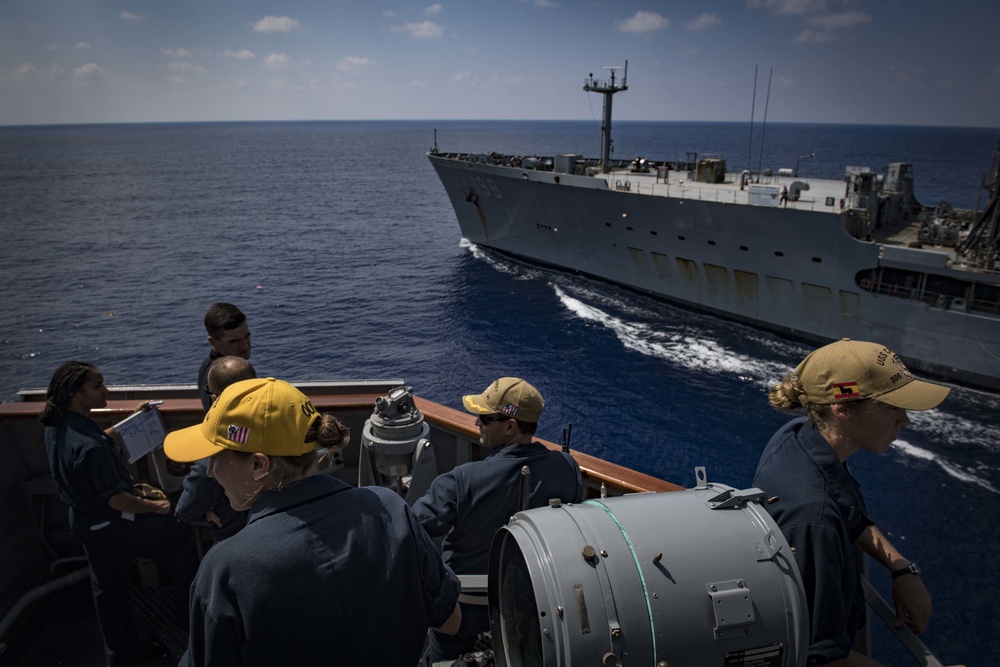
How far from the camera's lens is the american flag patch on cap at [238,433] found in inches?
79.4

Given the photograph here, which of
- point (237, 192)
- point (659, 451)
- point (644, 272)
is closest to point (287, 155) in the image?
point (237, 192)

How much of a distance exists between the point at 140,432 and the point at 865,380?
461 centimetres

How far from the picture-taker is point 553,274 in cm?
3172

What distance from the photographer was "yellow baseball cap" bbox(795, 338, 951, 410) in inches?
88.0

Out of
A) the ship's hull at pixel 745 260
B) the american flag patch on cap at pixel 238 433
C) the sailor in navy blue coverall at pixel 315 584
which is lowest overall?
the ship's hull at pixel 745 260

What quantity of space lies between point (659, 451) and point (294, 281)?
914 inches

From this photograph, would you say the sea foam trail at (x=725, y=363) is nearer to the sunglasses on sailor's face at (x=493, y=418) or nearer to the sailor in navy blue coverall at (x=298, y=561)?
the sunglasses on sailor's face at (x=493, y=418)

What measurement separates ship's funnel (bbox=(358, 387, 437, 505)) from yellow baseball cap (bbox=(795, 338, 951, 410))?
8.06 ft

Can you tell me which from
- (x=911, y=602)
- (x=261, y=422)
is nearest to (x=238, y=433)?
(x=261, y=422)

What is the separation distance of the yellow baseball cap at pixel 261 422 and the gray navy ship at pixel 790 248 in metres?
22.6

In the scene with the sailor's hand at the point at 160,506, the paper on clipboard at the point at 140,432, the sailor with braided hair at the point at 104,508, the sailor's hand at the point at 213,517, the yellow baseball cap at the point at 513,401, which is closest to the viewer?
the yellow baseball cap at the point at 513,401

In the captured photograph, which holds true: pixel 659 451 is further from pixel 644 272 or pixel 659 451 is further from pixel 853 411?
pixel 853 411

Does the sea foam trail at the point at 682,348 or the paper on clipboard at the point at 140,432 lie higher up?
the paper on clipboard at the point at 140,432

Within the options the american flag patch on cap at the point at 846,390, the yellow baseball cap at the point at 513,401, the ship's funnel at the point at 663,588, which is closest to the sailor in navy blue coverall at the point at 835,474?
the american flag patch on cap at the point at 846,390
